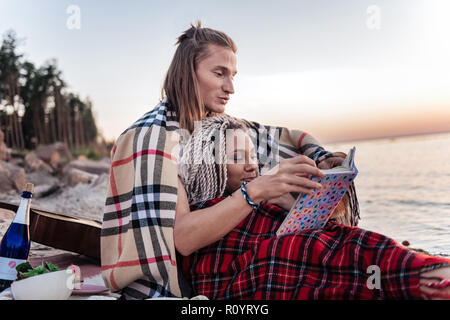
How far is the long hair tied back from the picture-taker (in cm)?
213

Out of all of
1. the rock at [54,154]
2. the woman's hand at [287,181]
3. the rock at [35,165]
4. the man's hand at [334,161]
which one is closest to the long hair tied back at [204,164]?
the woman's hand at [287,181]

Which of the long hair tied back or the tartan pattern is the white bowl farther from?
the long hair tied back

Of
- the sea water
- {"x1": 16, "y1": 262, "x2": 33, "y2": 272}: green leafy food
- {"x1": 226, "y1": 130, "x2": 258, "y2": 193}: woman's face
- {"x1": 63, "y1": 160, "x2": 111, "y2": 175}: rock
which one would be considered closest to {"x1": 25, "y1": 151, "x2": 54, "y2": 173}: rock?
{"x1": 63, "y1": 160, "x2": 111, "y2": 175}: rock

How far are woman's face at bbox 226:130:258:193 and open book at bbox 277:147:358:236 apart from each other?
426mm

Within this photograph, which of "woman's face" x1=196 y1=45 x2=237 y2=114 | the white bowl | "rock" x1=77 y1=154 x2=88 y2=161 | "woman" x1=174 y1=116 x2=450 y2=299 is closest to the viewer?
"woman" x1=174 y1=116 x2=450 y2=299

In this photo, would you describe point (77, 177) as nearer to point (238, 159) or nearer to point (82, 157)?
point (82, 157)

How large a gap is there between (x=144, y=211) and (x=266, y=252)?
0.60 metres

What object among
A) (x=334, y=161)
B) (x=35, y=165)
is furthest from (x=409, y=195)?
(x=35, y=165)

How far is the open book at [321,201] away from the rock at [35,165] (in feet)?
41.8

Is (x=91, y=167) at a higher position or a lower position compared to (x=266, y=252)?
lower

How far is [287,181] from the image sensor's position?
5.65 feet

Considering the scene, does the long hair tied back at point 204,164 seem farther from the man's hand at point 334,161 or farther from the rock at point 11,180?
the rock at point 11,180
